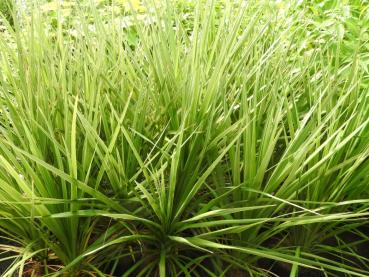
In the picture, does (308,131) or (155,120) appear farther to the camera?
(155,120)

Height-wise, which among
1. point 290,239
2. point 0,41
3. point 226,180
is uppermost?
point 0,41

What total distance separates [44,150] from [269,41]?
37.0 inches

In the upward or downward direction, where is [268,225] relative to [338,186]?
downward

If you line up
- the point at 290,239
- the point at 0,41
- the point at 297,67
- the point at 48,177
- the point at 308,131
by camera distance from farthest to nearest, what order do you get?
Result: 1. the point at 297,67
2. the point at 0,41
3. the point at 290,239
4. the point at 308,131
5. the point at 48,177

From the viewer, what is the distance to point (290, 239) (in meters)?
1.28

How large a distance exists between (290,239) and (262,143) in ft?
1.01

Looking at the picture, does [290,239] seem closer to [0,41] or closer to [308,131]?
[308,131]

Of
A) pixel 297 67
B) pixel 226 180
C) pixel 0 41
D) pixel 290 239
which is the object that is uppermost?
pixel 0 41

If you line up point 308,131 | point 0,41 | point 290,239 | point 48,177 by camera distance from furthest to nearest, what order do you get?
point 0,41
point 290,239
point 308,131
point 48,177

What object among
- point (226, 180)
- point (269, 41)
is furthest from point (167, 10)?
point (226, 180)

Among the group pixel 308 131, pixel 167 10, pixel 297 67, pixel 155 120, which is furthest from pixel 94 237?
pixel 297 67

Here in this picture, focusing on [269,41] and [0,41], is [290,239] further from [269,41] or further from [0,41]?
[0,41]

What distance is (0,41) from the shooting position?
4.66ft

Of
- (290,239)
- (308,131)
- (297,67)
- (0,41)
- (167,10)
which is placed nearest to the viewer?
(308,131)
